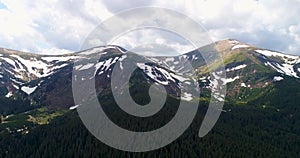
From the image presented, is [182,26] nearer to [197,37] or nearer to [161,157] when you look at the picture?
[197,37]

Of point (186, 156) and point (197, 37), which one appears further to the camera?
point (186, 156)

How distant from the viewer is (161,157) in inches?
7800

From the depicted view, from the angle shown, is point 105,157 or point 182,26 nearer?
point 182,26

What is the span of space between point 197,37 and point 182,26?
795 cm

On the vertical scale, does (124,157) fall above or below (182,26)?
below

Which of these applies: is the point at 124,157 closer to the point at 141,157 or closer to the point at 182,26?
the point at 141,157

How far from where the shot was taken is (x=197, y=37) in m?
102

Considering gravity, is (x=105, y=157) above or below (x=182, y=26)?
below

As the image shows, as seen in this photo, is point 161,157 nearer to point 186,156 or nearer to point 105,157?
point 186,156

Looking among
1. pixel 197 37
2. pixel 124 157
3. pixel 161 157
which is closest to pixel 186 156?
pixel 161 157

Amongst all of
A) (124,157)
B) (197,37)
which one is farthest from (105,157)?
(197,37)

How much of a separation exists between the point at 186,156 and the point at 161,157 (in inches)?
552

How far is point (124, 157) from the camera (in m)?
200

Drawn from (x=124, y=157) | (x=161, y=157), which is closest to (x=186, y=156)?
(x=161, y=157)
